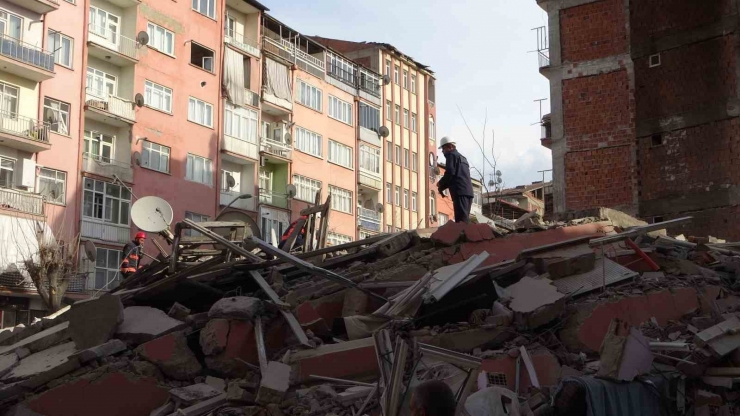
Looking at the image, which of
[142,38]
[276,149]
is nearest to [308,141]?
[276,149]

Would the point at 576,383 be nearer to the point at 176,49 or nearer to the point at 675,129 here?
the point at 675,129

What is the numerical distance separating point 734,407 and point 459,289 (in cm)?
273

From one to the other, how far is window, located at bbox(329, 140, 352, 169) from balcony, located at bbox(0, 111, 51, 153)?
18.5m

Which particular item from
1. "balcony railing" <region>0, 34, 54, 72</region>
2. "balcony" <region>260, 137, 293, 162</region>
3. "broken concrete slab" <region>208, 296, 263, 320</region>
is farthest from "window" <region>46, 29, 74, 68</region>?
"broken concrete slab" <region>208, 296, 263, 320</region>

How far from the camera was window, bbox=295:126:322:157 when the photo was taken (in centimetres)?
4459

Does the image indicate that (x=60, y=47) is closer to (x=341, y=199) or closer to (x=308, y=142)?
(x=308, y=142)

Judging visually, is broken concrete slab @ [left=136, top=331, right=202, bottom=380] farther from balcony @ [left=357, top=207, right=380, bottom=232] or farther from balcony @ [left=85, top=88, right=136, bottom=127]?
balcony @ [left=357, top=207, right=380, bottom=232]

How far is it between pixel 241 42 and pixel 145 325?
33.5 meters

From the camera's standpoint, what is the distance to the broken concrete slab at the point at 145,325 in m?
9.08

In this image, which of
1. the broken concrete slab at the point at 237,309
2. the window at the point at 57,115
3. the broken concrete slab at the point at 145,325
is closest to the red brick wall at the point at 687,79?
the broken concrete slab at the point at 237,309

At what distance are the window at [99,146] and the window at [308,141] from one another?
1161 centimetres

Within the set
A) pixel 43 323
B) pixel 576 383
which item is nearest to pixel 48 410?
pixel 43 323

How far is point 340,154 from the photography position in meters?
48.1

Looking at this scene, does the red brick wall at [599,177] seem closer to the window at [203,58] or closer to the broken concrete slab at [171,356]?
the broken concrete slab at [171,356]
